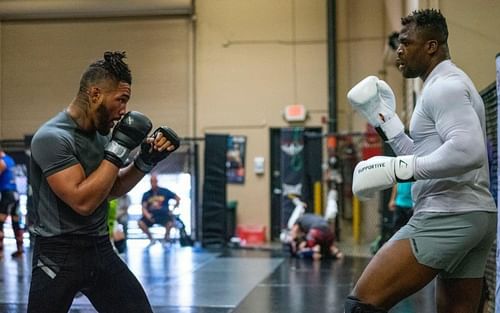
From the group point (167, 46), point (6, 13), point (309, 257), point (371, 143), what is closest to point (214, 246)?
point (309, 257)

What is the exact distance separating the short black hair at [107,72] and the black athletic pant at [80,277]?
0.60 metres

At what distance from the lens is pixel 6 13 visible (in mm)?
12188

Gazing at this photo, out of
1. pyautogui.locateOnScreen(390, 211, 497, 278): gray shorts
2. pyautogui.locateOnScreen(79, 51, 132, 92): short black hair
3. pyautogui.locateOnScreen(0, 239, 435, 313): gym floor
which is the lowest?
pyautogui.locateOnScreen(0, 239, 435, 313): gym floor

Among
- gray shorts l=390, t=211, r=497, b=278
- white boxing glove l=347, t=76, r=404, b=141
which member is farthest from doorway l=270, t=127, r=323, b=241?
gray shorts l=390, t=211, r=497, b=278

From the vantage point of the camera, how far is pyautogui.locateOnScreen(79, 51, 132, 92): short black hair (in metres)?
2.47

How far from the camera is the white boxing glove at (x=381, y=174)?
2197 millimetres

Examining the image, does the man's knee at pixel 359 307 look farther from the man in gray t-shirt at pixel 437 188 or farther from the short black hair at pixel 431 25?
the short black hair at pixel 431 25

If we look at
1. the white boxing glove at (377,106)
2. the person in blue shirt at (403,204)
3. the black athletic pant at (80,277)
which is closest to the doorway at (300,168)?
the person in blue shirt at (403,204)

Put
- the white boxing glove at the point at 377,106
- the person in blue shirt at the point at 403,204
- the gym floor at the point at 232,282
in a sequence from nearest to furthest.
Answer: the white boxing glove at the point at 377,106
the gym floor at the point at 232,282
the person in blue shirt at the point at 403,204

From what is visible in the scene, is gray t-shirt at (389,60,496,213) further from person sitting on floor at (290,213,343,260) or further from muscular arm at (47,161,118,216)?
person sitting on floor at (290,213,343,260)

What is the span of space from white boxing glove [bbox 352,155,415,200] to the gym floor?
2.75m

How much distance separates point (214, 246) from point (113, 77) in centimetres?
826

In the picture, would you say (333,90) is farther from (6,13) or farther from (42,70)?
(6,13)

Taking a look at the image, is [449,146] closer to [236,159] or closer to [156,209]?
[156,209]
